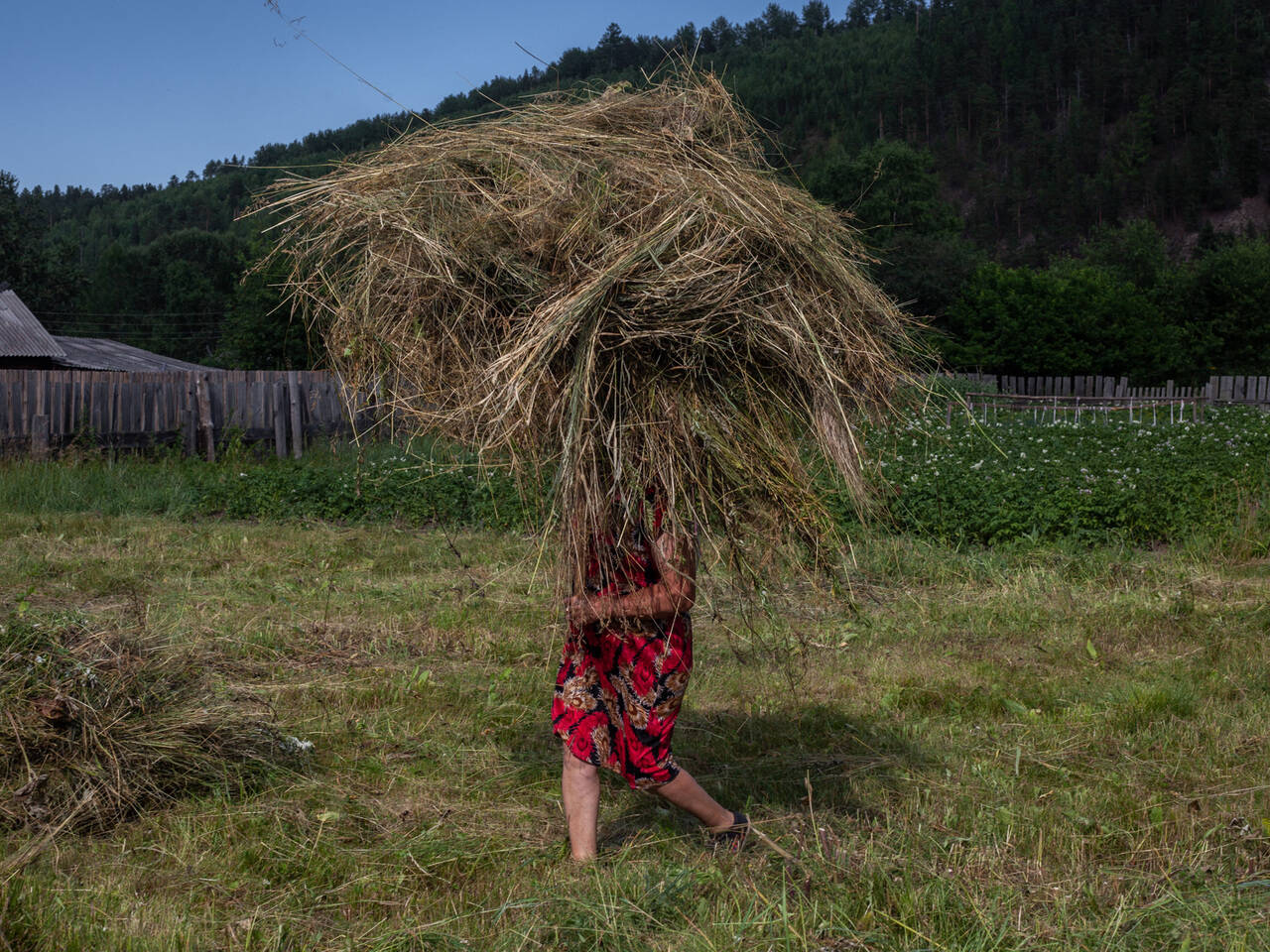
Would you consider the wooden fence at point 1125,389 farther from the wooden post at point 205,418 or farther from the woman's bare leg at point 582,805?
the woman's bare leg at point 582,805

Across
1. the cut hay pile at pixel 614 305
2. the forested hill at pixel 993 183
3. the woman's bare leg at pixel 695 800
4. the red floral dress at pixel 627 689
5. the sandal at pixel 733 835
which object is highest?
the forested hill at pixel 993 183

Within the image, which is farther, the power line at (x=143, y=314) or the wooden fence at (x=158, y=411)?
the power line at (x=143, y=314)

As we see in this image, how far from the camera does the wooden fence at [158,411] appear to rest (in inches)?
444

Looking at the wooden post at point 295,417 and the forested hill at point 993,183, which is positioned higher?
the forested hill at point 993,183

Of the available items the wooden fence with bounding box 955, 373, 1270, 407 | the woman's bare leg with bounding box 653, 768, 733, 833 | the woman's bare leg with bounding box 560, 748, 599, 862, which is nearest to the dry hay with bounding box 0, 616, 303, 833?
the woman's bare leg with bounding box 560, 748, 599, 862

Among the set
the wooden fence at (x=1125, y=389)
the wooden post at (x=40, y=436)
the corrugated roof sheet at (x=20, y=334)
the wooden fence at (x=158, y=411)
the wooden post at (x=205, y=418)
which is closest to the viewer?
the wooden post at (x=40, y=436)

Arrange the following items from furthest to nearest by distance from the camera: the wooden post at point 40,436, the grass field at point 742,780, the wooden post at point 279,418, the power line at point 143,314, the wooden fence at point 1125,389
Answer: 1. the power line at point 143,314
2. the wooden fence at point 1125,389
3. the wooden post at point 279,418
4. the wooden post at point 40,436
5. the grass field at point 742,780

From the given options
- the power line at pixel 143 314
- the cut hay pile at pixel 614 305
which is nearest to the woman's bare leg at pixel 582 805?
the cut hay pile at pixel 614 305

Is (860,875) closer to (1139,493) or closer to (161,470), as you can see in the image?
(1139,493)

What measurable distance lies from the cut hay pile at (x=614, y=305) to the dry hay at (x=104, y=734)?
1343mm

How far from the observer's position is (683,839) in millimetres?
3168

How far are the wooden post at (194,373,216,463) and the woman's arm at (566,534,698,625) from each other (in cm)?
1109

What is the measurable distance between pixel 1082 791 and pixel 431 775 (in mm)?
2266

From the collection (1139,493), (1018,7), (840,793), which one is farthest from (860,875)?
(1018,7)
